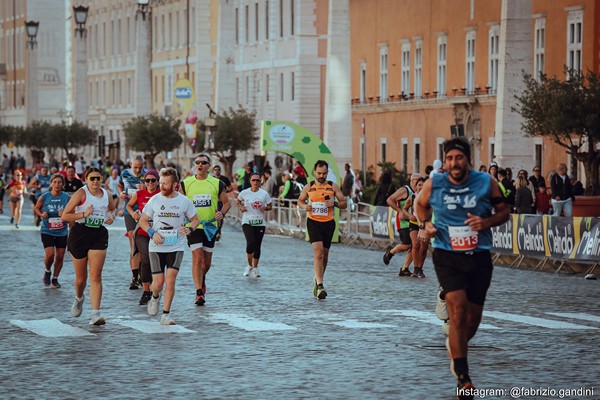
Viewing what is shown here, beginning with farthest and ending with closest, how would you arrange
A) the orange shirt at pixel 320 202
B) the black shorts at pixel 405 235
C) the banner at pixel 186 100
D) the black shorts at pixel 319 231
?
the banner at pixel 186 100
the black shorts at pixel 405 235
the orange shirt at pixel 320 202
the black shorts at pixel 319 231

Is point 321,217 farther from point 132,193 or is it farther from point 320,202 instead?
point 132,193

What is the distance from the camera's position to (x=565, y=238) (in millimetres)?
28219

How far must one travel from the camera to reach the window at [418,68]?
6006 cm

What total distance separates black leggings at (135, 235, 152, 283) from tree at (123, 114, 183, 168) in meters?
56.3

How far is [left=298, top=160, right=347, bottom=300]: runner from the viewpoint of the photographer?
22.2 metres

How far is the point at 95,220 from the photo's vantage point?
19.1 m

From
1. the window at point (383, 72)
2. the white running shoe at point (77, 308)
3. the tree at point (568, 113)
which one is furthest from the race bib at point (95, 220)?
the window at point (383, 72)

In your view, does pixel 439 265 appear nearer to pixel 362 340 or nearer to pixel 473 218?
pixel 473 218

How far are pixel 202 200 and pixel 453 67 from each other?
35753 millimetres

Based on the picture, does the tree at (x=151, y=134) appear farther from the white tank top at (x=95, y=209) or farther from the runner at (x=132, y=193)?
the white tank top at (x=95, y=209)

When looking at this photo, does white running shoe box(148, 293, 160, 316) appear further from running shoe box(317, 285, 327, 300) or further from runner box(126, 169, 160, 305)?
running shoe box(317, 285, 327, 300)

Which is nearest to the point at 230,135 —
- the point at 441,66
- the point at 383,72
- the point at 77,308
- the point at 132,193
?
the point at 383,72

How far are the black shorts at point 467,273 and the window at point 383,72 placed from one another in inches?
2016

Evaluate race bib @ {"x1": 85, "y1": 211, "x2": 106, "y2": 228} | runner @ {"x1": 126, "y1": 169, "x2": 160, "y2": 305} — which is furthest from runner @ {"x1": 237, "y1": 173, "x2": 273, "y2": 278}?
race bib @ {"x1": 85, "y1": 211, "x2": 106, "y2": 228}
